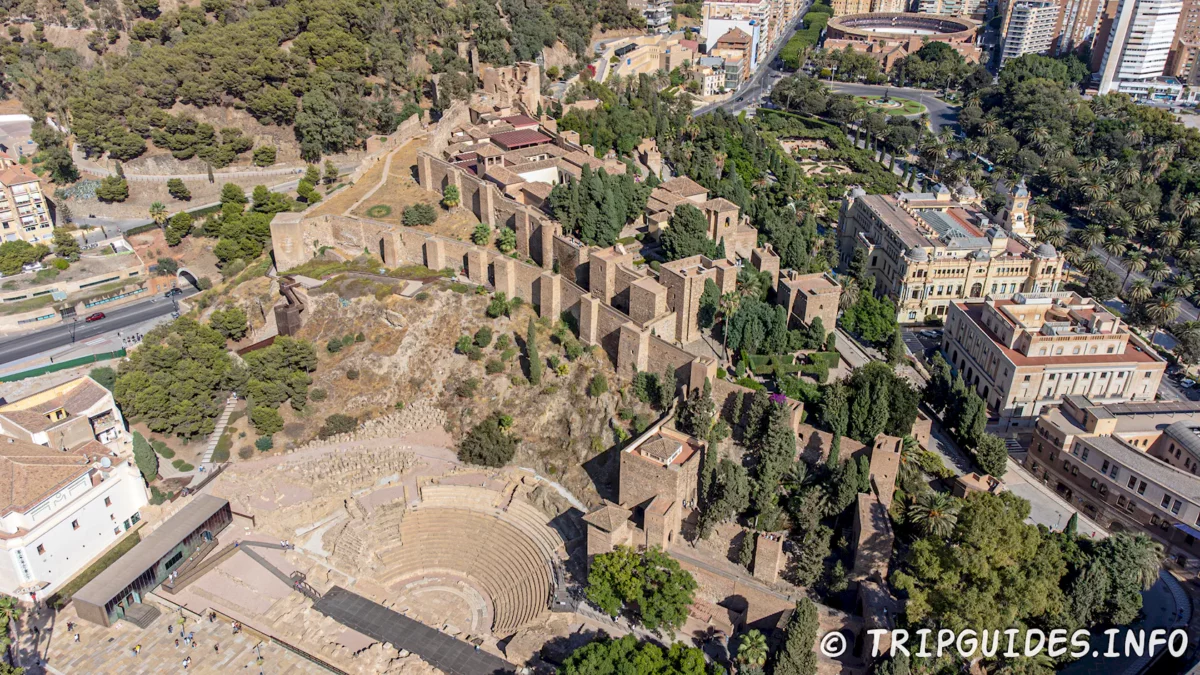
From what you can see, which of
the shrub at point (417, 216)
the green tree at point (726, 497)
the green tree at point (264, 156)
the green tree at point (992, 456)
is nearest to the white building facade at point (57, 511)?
the shrub at point (417, 216)

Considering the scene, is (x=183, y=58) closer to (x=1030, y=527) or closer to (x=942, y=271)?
(x=942, y=271)

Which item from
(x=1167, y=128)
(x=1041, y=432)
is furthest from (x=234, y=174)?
(x=1167, y=128)

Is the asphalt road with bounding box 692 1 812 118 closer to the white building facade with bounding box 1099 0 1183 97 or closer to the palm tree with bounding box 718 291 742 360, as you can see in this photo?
the white building facade with bounding box 1099 0 1183 97

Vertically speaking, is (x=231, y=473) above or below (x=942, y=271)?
Answer: below

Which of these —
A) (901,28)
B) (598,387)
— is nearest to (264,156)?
(598,387)

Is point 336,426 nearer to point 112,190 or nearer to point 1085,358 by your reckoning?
point 112,190
